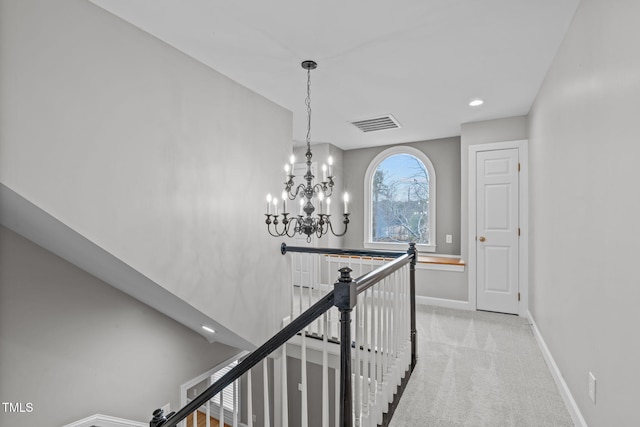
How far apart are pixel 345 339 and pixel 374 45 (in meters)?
2.16

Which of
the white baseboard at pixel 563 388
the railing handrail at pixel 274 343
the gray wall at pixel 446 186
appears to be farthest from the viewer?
the gray wall at pixel 446 186

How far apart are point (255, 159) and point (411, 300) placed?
2134 mm

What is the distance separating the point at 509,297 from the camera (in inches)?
159

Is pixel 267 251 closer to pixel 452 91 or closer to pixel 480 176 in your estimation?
pixel 452 91

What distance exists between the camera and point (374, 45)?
2.41m

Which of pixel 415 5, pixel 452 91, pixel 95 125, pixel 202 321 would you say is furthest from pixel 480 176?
pixel 95 125

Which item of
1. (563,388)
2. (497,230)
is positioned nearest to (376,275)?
(563,388)

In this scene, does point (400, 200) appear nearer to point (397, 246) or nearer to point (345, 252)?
point (397, 246)

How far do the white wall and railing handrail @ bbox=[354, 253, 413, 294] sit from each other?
1.62 m

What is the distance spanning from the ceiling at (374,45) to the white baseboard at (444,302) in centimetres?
261

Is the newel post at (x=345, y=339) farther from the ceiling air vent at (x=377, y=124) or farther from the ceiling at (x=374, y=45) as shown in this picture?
the ceiling air vent at (x=377, y=124)

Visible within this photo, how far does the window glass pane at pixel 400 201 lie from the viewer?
17.7ft

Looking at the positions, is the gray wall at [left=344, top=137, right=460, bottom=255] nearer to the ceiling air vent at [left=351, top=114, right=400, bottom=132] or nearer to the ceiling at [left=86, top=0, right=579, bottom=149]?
the ceiling air vent at [left=351, top=114, right=400, bottom=132]

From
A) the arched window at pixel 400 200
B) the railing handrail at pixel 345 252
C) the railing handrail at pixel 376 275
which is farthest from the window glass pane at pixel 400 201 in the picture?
the railing handrail at pixel 376 275
